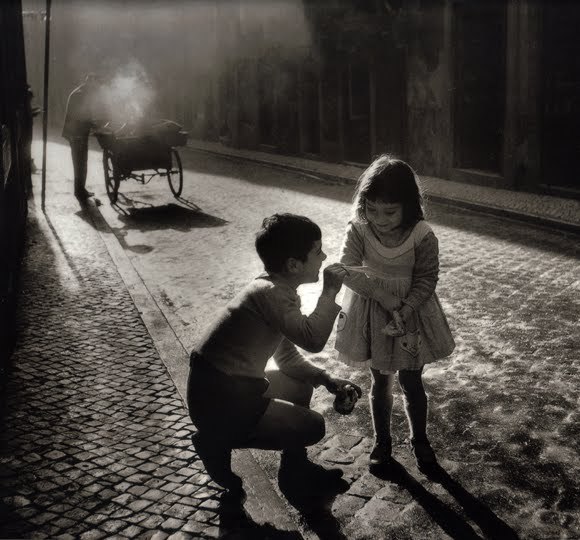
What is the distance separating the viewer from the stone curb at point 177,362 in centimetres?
329

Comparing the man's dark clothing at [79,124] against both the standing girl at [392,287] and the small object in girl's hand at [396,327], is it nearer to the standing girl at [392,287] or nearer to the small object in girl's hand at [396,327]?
the standing girl at [392,287]

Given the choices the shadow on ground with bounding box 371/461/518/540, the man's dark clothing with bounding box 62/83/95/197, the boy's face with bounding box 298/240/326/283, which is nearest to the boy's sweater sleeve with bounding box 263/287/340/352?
the boy's face with bounding box 298/240/326/283

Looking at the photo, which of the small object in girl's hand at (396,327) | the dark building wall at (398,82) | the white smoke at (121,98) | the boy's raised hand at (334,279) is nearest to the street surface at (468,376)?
the small object in girl's hand at (396,327)

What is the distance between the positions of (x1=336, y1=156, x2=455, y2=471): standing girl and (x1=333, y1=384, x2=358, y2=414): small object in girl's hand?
1.06 feet

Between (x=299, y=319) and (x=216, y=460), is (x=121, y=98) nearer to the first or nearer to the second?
(x=216, y=460)

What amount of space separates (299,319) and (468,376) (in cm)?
224

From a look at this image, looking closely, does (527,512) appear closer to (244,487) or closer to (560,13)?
(244,487)

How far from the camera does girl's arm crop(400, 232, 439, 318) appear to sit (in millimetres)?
3404

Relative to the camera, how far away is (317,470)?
363 centimetres

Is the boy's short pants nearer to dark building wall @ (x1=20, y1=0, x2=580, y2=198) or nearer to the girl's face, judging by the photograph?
the girl's face

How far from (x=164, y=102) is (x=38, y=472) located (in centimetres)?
3401

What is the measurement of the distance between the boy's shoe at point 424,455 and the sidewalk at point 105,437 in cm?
74

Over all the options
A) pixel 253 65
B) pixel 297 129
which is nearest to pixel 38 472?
pixel 297 129

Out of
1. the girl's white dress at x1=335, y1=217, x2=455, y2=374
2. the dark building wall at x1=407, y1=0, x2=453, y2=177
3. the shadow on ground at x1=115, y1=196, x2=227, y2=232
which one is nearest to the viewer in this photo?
the girl's white dress at x1=335, y1=217, x2=455, y2=374
